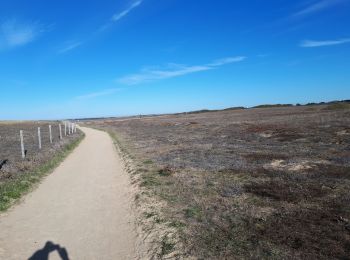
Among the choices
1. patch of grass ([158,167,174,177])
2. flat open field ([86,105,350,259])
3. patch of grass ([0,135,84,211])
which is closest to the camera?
flat open field ([86,105,350,259])

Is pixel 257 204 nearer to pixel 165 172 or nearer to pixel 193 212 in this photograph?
pixel 193 212

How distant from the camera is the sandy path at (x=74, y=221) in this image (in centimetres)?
777

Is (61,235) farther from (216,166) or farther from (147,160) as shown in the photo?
(147,160)

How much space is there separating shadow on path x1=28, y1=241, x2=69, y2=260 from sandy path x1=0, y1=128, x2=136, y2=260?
21 mm

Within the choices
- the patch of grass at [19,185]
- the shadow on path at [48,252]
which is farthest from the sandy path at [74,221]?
the patch of grass at [19,185]

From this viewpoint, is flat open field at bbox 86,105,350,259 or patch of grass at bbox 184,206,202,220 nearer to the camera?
flat open field at bbox 86,105,350,259

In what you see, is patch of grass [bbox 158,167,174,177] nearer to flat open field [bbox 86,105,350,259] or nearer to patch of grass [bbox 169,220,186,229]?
flat open field [bbox 86,105,350,259]

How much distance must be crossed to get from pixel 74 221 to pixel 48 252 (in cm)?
221

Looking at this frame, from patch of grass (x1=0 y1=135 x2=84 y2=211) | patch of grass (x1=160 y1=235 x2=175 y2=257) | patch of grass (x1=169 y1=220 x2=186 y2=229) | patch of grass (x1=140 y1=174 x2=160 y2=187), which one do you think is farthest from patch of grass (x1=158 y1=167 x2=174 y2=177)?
patch of grass (x1=160 y1=235 x2=175 y2=257)

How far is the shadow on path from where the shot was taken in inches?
289

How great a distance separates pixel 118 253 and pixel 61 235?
1.83 m

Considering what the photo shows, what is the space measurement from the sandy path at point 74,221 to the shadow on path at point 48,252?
0.02 metres

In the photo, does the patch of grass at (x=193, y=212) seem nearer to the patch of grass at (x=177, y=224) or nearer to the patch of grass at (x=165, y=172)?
the patch of grass at (x=177, y=224)

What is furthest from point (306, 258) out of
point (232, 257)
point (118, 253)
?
point (118, 253)
